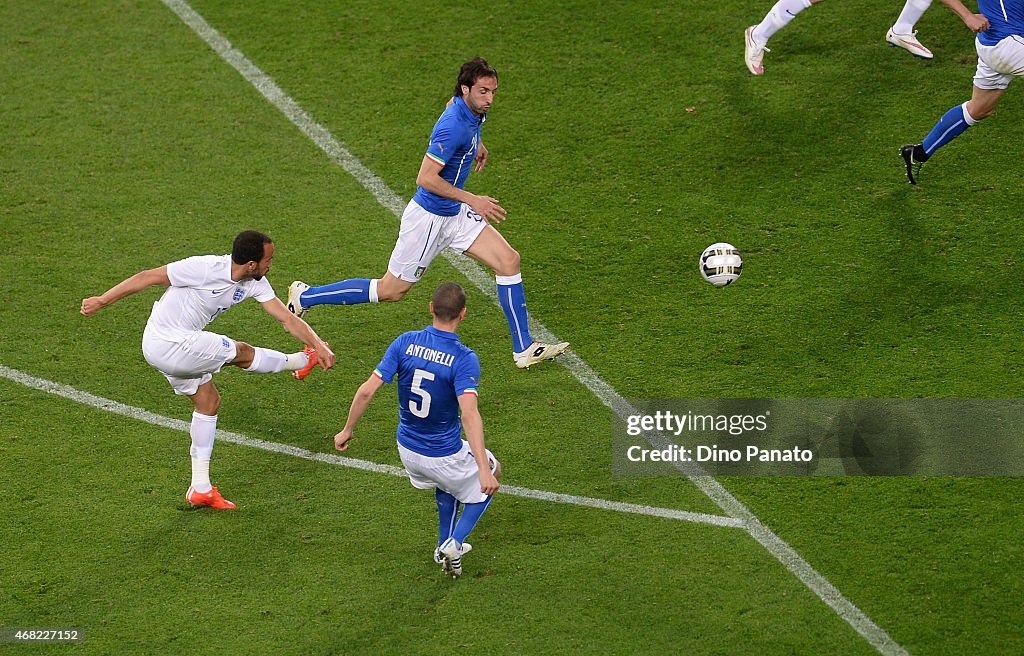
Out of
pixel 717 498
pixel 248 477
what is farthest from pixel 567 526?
pixel 248 477

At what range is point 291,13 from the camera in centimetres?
1400

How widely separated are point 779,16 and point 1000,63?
2.32 metres

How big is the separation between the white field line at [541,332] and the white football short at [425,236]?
1.10 m

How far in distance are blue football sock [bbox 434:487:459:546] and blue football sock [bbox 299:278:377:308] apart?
2460 mm

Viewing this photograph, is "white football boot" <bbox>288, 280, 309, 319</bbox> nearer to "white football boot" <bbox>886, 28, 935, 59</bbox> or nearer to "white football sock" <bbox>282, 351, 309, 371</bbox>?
"white football sock" <bbox>282, 351, 309, 371</bbox>

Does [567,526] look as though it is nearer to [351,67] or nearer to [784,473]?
[784,473]

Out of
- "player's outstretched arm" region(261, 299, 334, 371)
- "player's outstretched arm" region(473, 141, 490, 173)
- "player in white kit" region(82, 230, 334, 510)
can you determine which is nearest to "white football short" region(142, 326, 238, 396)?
"player in white kit" region(82, 230, 334, 510)

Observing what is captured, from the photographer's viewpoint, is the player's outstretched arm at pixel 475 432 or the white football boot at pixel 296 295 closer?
the player's outstretched arm at pixel 475 432

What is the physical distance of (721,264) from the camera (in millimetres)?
9906

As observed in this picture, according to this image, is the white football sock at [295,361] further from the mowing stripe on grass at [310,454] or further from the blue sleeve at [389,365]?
the blue sleeve at [389,365]

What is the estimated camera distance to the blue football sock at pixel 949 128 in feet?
34.7

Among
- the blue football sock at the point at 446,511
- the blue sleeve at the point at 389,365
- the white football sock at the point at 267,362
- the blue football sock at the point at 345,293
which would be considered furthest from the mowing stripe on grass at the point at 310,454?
the blue sleeve at the point at 389,365

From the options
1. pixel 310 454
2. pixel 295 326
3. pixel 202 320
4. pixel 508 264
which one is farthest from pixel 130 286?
pixel 508 264

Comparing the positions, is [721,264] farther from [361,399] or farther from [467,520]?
[361,399]
